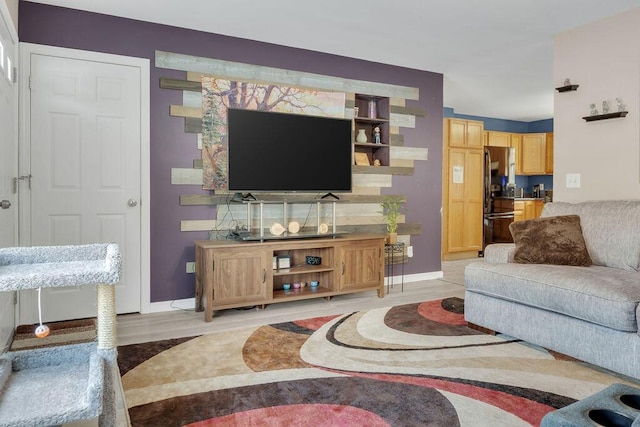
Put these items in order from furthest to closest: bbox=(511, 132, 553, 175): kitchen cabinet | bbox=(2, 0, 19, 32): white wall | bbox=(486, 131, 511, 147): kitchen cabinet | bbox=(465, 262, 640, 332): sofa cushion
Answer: bbox=(511, 132, 553, 175): kitchen cabinet → bbox=(486, 131, 511, 147): kitchen cabinet → bbox=(2, 0, 19, 32): white wall → bbox=(465, 262, 640, 332): sofa cushion

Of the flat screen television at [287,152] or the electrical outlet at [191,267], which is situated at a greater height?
the flat screen television at [287,152]

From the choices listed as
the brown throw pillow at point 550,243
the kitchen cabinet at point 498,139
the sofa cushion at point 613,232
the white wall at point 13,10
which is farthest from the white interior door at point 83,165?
the kitchen cabinet at point 498,139

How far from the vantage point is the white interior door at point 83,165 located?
11.0 feet

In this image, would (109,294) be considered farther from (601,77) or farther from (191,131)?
(601,77)

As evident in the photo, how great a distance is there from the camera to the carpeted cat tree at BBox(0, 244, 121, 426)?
1085mm

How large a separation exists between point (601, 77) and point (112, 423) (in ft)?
13.9

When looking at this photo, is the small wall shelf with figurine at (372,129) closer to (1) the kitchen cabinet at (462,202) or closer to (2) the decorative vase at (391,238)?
(2) the decorative vase at (391,238)

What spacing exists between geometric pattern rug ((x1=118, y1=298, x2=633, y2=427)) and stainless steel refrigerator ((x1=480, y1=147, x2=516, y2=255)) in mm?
4427

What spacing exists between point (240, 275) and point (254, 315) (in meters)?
0.36

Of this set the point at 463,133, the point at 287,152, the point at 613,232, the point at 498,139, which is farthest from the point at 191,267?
the point at 498,139

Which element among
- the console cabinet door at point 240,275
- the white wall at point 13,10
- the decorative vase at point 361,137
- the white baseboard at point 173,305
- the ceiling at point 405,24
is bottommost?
the white baseboard at point 173,305

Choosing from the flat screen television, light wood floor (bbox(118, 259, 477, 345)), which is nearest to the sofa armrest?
light wood floor (bbox(118, 259, 477, 345))

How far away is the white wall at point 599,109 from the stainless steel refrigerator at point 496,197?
3.16m

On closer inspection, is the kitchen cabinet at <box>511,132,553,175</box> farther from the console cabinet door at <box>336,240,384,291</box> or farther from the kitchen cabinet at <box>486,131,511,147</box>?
the console cabinet door at <box>336,240,384,291</box>
